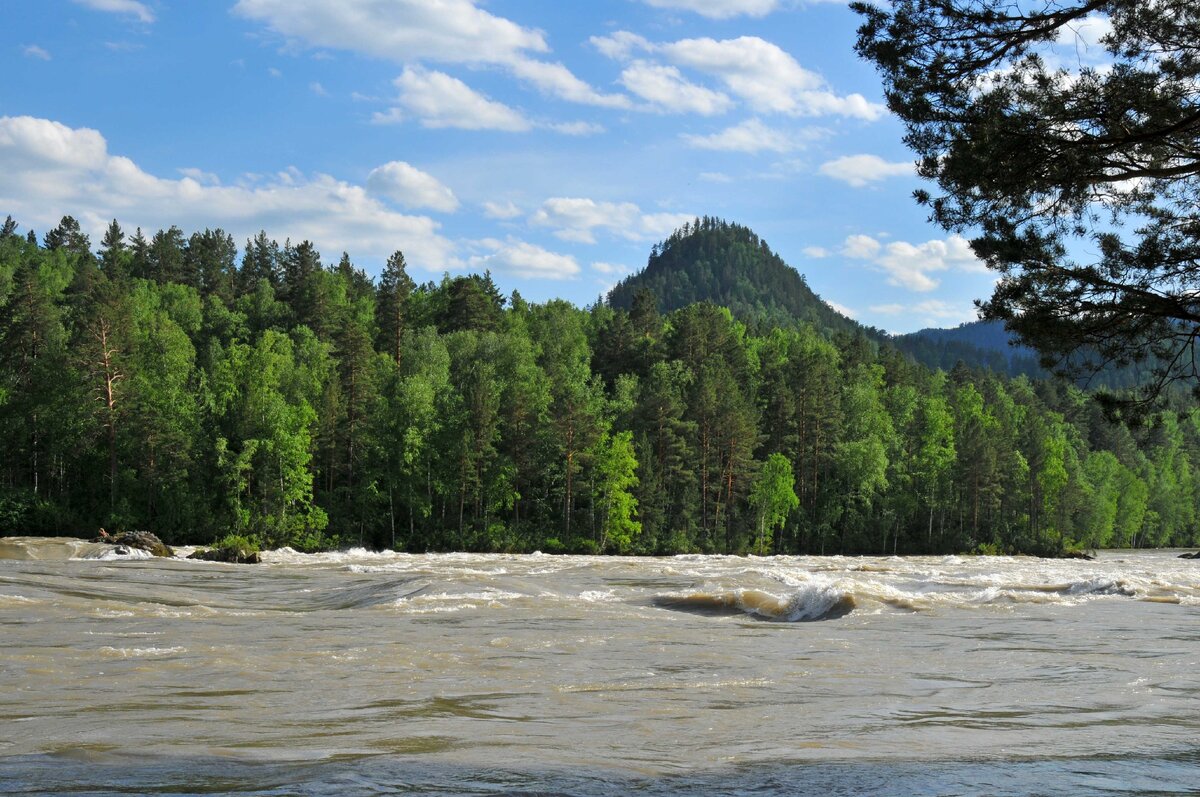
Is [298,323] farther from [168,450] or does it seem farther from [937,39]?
[937,39]

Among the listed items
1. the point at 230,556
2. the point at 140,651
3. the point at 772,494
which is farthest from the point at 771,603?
the point at 772,494

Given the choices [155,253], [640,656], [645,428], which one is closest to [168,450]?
[645,428]

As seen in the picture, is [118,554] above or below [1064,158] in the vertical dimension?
below

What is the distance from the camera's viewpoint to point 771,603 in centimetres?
2573

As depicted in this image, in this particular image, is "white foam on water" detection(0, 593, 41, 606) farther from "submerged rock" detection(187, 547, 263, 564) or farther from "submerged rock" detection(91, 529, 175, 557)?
"submerged rock" detection(91, 529, 175, 557)

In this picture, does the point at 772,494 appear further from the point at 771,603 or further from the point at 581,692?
the point at 581,692

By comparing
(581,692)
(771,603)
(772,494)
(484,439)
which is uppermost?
(484,439)

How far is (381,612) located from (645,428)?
53619 millimetres

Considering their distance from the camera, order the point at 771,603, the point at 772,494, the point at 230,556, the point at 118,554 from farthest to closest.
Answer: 1. the point at 772,494
2. the point at 230,556
3. the point at 118,554
4. the point at 771,603

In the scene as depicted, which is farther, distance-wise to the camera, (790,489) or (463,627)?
(790,489)

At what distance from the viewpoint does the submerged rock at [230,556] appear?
40719mm

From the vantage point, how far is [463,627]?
64.6 feet

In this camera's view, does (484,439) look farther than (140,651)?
Yes

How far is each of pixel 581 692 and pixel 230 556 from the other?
102ft
